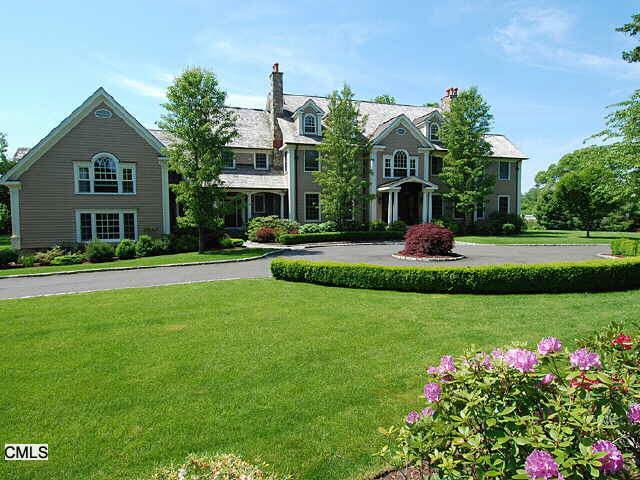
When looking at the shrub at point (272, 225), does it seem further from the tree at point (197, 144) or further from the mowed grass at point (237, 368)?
the mowed grass at point (237, 368)

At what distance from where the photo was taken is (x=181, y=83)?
21.7 m

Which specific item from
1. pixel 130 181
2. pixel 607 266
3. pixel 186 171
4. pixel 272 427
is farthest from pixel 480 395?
pixel 130 181

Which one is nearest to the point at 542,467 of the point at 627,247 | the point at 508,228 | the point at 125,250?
the point at 627,247

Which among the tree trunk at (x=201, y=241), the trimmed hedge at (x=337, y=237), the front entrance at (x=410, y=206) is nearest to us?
the tree trunk at (x=201, y=241)

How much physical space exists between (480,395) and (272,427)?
2.68 m

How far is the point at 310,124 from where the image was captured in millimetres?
32562

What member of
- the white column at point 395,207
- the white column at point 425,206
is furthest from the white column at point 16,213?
the white column at point 425,206

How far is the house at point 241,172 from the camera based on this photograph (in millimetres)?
22859

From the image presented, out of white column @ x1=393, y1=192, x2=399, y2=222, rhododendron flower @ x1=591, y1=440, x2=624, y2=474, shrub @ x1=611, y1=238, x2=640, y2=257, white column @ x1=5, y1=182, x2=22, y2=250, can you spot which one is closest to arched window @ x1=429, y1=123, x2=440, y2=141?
white column @ x1=393, y1=192, x2=399, y2=222

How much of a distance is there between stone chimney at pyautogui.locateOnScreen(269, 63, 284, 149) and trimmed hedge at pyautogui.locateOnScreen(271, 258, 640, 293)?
77.2 feet

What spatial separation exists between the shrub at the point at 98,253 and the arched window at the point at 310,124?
18082 mm
